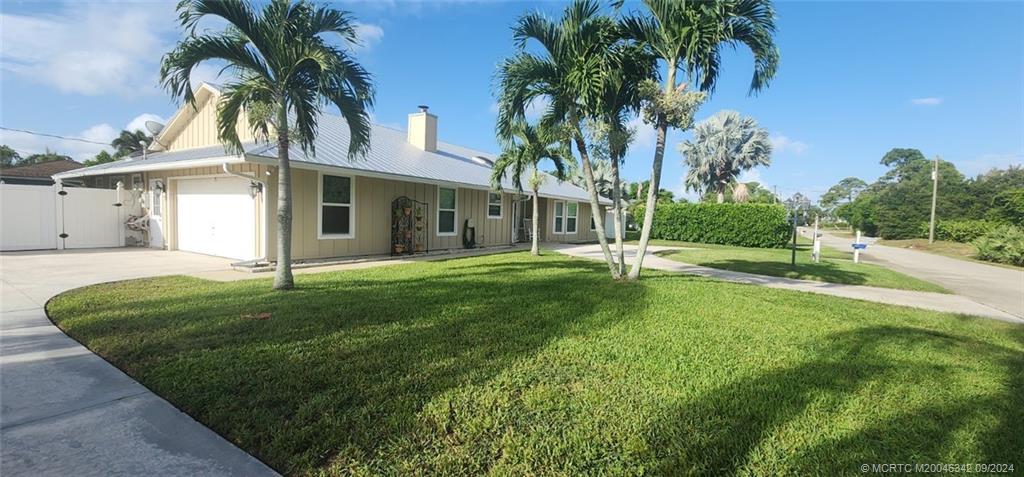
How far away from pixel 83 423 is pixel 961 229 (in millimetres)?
42416

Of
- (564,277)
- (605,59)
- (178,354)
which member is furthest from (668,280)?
(178,354)

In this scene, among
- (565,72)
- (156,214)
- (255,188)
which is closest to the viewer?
(565,72)

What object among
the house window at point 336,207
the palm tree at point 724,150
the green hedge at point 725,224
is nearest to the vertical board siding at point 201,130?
the house window at point 336,207

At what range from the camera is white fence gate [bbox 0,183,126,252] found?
36.5ft

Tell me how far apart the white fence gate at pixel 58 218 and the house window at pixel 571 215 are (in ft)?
57.2

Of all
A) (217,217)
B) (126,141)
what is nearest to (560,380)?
(217,217)

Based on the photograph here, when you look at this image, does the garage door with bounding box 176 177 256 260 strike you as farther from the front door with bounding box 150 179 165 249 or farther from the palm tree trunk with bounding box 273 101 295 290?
the palm tree trunk with bounding box 273 101 295 290

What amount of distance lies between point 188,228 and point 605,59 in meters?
11.9

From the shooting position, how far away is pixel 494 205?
16969 mm

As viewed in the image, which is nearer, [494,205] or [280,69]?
[280,69]

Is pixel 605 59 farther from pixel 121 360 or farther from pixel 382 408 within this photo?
pixel 121 360

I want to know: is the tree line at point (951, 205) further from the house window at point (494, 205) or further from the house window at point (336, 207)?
the house window at point (336, 207)

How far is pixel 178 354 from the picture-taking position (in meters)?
3.76

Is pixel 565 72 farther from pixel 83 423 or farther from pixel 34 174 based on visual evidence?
pixel 34 174
